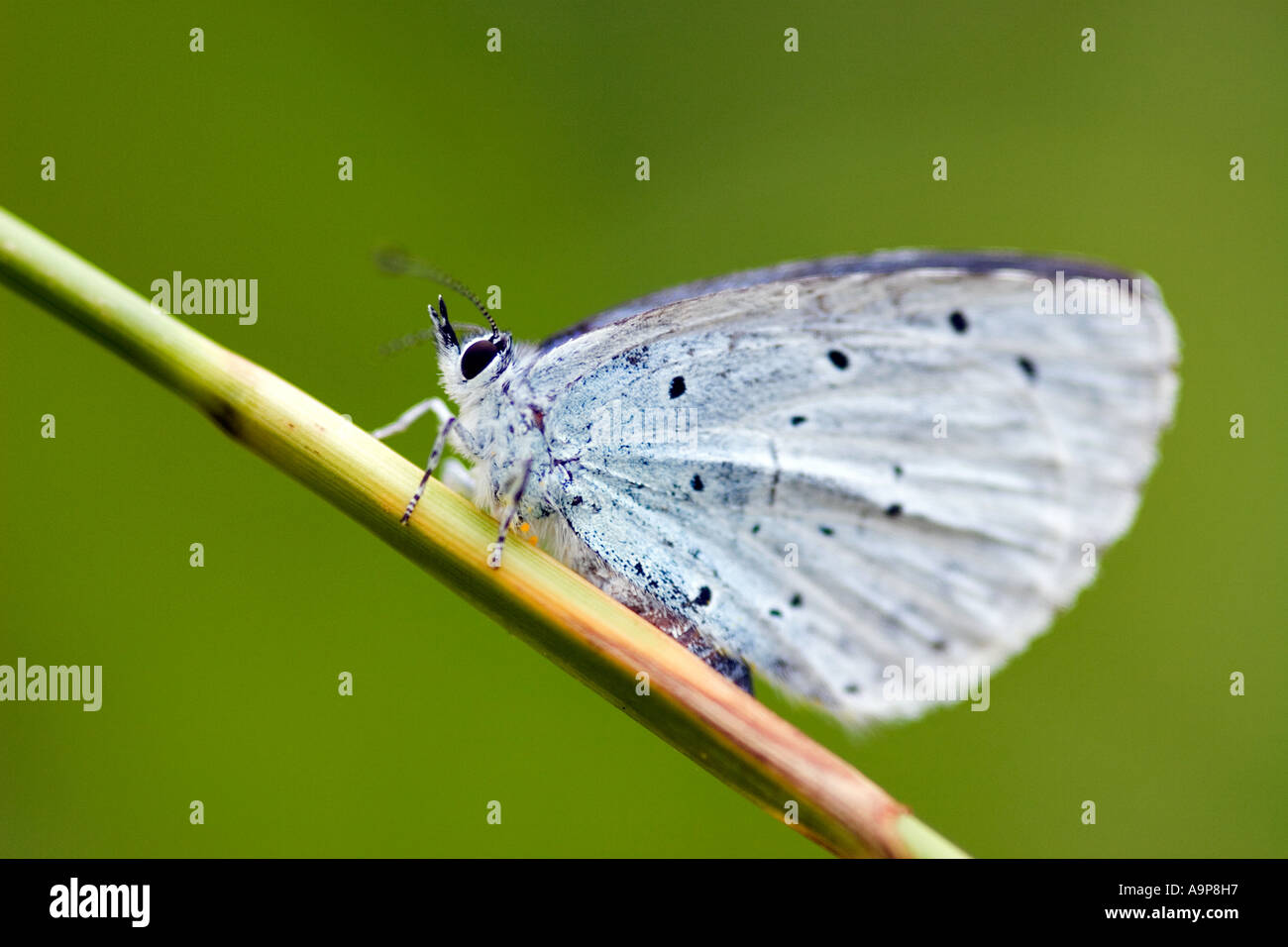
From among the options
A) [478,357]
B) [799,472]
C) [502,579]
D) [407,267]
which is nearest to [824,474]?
[799,472]

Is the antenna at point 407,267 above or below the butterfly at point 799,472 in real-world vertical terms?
above

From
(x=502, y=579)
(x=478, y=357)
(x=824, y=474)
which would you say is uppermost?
(x=478, y=357)

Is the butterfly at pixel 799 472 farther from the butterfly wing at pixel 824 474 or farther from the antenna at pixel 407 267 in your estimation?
the antenna at pixel 407 267

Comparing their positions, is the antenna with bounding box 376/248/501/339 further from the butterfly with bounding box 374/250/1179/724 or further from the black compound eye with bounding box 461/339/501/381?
the butterfly with bounding box 374/250/1179/724

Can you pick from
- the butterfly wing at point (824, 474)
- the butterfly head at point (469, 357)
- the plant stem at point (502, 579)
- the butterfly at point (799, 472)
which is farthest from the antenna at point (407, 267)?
the plant stem at point (502, 579)

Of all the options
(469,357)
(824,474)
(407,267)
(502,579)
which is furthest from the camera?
(407,267)

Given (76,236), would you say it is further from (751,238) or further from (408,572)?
(751,238)

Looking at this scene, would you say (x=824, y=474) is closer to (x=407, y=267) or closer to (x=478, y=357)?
(x=478, y=357)
